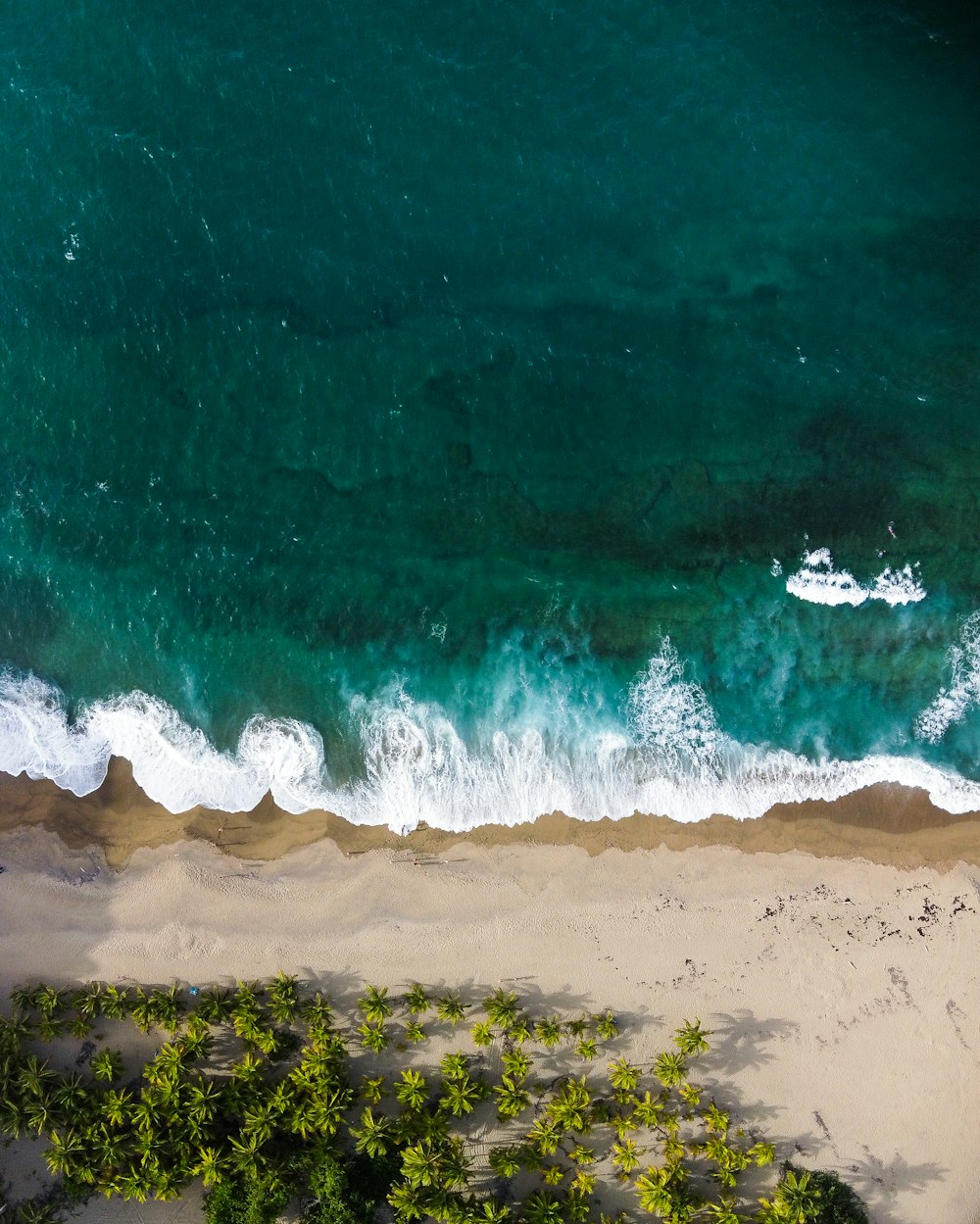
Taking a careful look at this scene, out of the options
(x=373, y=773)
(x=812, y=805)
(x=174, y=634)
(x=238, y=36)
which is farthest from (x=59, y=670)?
(x=812, y=805)

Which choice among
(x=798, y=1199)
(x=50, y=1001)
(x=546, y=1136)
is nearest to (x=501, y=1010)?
(x=546, y=1136)

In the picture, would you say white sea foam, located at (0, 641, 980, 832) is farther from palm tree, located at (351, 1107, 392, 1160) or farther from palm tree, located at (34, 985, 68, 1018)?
palm tree, located at (351, 1107, 392, 1160)

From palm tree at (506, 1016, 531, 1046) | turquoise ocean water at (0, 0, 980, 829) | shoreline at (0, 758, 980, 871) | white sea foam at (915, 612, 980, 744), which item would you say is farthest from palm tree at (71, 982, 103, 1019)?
white sea foam at (915, 612, 980, 744)

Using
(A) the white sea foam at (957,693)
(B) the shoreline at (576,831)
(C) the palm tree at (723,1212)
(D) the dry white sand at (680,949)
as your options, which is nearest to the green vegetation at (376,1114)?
(C) the palm tree at (723,1212)

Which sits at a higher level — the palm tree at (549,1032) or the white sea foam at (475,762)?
the white sea foam at (475,762)

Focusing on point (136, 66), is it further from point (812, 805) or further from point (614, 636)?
point (812, 805)

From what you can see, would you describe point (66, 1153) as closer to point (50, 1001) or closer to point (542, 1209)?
point (50, 1001)

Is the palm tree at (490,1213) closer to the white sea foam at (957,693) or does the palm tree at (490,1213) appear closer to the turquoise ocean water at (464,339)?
the turquoise ocean water at (464,339)
